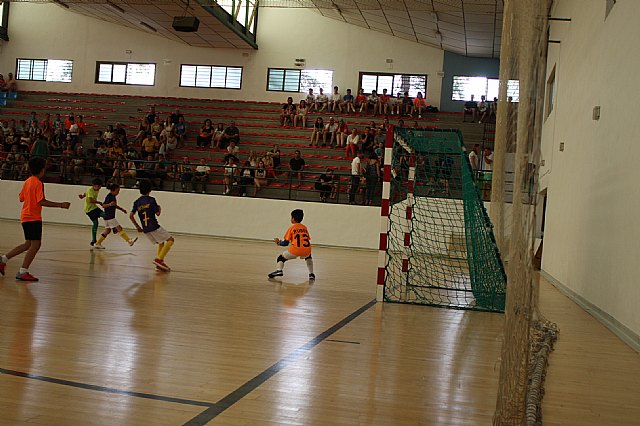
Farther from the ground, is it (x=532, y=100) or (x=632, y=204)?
(x=532, y=100)

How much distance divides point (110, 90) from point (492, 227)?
2515cm

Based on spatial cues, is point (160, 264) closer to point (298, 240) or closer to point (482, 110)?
point (298, 240)

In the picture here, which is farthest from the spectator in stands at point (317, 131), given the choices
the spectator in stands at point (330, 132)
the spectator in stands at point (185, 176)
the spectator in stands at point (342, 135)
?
the spectator in stands at point (185, 176)

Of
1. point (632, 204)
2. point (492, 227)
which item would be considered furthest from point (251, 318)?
point (632, 204)

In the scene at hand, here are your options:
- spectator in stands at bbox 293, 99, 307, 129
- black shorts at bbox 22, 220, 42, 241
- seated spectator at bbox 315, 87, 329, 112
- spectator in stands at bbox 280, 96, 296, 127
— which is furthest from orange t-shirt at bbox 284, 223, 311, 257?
seated spectator at bbox 315, 87, 329, 112

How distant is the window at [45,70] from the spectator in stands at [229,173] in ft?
42.0

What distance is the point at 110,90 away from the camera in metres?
30.2

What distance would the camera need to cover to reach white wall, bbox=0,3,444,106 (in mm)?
28031

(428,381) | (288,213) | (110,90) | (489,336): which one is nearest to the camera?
(428,381)

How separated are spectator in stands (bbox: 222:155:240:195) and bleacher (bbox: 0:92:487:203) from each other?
320 mm

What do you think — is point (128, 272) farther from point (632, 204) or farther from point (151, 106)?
point (151, 106)

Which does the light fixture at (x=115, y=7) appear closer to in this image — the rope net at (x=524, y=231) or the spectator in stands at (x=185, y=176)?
the spectator in stands at (x=185, y=176)

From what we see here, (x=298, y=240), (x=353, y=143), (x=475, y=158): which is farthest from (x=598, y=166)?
(x=353, y=143)

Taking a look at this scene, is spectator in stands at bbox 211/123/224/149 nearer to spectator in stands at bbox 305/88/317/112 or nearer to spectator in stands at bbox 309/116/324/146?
spectator in stands at bbox 309/116/324/146
